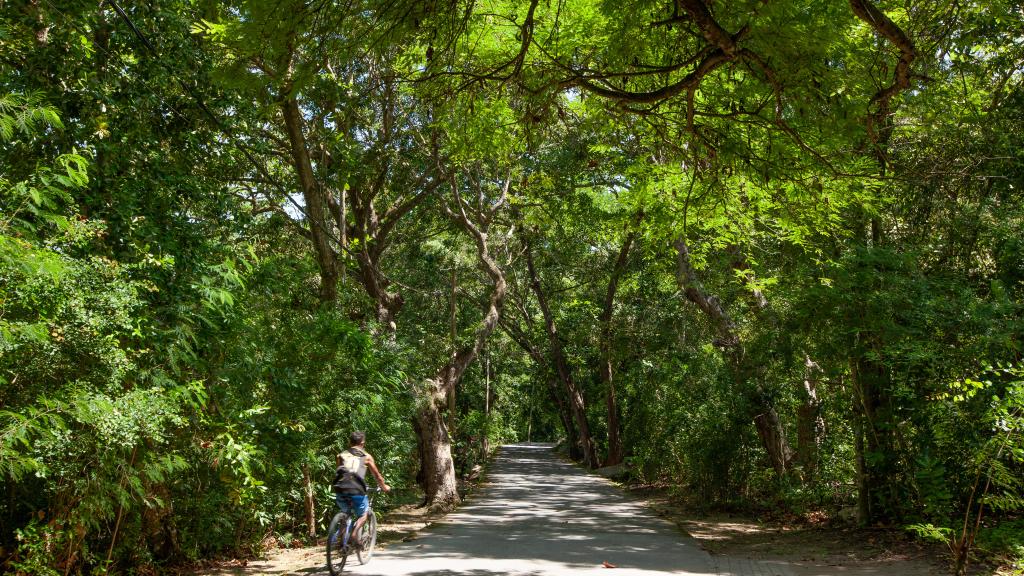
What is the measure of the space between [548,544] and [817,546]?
3.85 m

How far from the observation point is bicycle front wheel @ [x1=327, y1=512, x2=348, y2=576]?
26.3 ft

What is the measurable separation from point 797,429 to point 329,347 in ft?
32.6

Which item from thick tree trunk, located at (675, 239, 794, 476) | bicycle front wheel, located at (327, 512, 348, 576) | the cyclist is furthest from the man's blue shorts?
thick tree trunk, located at (675, 239, 794, 476)

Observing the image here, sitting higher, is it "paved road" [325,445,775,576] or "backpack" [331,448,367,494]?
"backpack" [331,448,367,494]

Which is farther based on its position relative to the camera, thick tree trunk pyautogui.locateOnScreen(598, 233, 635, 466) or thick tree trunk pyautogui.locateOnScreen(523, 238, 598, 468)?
thick tree trunk pyautogui.locateOnScreen(523, 238, 598, 468)

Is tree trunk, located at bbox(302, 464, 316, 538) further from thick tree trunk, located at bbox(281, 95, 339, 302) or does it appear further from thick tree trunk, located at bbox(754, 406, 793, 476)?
thick tree trunk, located at bbox(754, 406, 793, 476)

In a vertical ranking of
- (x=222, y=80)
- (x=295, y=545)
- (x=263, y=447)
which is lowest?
(x=295, y=545)

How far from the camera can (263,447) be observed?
8727mm

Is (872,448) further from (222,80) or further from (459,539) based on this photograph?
(222,80)

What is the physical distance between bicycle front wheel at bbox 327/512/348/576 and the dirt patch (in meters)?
5.26

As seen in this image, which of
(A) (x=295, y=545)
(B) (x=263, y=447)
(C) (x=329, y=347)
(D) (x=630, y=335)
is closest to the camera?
(B) (x=263, y=447)

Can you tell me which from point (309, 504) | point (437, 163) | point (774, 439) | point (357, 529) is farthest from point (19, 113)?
point (774, 439)

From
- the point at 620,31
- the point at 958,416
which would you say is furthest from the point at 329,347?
the point at 958,416

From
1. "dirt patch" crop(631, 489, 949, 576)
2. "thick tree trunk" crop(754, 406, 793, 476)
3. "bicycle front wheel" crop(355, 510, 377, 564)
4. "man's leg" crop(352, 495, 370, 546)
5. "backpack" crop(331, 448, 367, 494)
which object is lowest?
"dirt patch" crop(631, 489, 949, 576)
